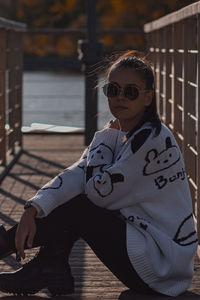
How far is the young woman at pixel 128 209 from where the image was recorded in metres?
3.47

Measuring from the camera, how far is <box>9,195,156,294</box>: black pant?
11.5 feet

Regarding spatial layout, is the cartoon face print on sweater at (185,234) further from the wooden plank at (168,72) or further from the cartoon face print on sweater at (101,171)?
the wooden plank at (168,72)

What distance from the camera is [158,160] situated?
3473 mm

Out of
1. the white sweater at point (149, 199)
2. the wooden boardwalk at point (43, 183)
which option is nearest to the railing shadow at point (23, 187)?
the wooden boardwalk at point (43, 183)

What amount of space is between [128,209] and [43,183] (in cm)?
341

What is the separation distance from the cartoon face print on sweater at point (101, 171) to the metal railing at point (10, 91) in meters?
3.47

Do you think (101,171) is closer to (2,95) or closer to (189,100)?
(189,100)

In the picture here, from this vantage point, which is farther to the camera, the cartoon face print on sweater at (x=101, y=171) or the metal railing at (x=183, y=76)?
the metal railing at (x=183, y=76)

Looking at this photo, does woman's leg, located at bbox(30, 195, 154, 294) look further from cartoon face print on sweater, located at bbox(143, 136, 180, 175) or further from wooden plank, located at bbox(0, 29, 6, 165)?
wooden plank, located at bbox(0, 29, 6, 165)

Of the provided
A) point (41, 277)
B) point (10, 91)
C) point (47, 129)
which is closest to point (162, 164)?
point (41, 277)

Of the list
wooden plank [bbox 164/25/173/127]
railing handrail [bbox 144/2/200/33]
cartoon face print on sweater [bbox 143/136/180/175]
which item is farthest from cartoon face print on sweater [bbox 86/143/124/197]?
wooden plank [bbox 164/25/173/127]

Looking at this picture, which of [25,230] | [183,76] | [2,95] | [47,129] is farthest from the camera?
[47,129]

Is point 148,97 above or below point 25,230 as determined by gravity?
above

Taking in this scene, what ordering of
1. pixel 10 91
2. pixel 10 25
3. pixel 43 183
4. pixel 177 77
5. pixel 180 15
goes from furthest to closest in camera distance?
1. pixel 10 91
2. pixel 10 25
3. pixel 43 183
4. pixel 177 77
5. pixel 180 15
